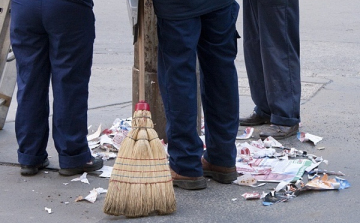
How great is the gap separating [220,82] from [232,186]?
0.61 meters

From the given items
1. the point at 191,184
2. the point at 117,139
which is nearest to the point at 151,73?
the point at 117,139

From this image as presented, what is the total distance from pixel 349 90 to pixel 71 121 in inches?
131

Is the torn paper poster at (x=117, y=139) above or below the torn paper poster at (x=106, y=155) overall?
above

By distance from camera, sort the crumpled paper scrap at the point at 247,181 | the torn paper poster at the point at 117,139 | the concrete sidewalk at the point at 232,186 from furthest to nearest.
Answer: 1. the torn paper poster at the point at 117,139
2. the crumpled paper scrap at the point at 247,181
3. the concrete sidewalk at the point at 232,186

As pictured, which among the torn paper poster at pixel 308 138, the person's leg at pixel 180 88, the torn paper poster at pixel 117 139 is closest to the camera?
the person's leg at pixel 180 88

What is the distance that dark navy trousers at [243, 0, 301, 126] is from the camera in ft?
16.6

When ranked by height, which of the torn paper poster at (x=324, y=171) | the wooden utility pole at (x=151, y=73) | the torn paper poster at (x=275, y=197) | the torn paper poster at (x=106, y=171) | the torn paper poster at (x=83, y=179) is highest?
the wooden utility pole at (x=151, y=73)

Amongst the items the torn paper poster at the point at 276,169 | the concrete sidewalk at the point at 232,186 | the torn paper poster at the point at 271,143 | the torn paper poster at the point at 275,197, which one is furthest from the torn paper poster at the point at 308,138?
the torn paper poster at the point at 275,197

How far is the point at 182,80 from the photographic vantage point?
390 centimetres

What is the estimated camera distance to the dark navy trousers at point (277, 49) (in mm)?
5074

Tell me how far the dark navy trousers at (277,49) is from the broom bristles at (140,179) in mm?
1720

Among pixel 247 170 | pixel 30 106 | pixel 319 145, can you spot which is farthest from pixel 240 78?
pixel 30 106

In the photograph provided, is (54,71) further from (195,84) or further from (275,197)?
(275,197)

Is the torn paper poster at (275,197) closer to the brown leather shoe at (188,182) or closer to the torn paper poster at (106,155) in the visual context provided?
the brown leather shoe at (188,182)
